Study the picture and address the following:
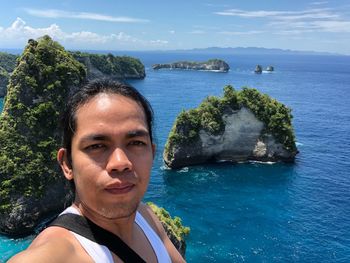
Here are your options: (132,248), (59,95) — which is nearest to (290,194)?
(59,95)

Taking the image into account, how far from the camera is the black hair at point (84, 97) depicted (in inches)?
145

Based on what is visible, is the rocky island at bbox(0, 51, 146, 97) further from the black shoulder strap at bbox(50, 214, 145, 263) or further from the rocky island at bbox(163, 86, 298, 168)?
the black shoulder strap at bbox(50, 214, 145, 263)

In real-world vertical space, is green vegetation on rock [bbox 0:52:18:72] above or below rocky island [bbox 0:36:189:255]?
above

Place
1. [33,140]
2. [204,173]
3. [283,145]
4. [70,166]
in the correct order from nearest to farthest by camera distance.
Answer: [70,166]
[33,140]
[204,173]
[283,145]

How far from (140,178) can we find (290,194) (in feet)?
175

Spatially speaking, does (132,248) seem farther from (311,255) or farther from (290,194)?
(290,194)

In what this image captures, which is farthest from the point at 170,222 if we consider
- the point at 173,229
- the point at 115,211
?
the point at 115,211

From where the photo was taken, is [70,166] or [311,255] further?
[311,255]

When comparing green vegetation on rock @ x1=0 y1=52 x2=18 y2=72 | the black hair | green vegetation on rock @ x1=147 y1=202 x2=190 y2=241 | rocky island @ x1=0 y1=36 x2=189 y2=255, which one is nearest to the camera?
the black hair

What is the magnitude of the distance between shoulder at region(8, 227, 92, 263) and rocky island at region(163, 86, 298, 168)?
60313mm

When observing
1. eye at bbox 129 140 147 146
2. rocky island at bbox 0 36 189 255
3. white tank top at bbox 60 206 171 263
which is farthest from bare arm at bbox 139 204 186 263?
rocky island at bbox 0 36 189 255

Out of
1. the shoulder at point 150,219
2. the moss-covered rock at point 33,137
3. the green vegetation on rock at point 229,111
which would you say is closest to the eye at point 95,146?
the shoulder at point 150,219

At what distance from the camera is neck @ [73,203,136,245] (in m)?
3.46

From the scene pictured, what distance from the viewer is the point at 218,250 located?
127ft
